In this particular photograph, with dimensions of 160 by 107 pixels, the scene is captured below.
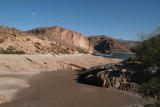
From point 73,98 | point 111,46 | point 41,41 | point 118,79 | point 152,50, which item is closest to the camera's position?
point 152,50

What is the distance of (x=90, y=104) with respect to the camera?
475 cm

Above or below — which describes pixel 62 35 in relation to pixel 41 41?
above

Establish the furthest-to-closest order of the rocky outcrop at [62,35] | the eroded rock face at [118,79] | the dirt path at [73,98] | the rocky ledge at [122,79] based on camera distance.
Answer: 1. the rocky outcrop at [62,35]
2. the eroded rock face at [118,79]
3. the rocky ledge at [122,79]
4. the dirt path at [73,98]

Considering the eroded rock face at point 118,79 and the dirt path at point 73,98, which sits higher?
the eroded rock face at point 118,79

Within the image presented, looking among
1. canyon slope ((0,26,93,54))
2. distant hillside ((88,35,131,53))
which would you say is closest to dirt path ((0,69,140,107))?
canyon slope ((0,26,93,54))

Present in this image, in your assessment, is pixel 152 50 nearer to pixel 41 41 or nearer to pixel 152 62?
pixel 152 62

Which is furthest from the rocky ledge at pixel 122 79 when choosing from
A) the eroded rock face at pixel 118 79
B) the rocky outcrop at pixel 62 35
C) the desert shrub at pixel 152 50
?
the rocky outcrop at pixel 62 35

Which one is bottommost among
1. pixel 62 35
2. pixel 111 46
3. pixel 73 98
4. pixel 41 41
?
pixel 73 98

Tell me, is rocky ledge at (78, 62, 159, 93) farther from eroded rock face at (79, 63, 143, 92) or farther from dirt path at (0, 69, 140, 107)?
dirt path at (0, 69, 140, 107)

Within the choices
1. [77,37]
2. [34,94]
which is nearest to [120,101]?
[34,94]

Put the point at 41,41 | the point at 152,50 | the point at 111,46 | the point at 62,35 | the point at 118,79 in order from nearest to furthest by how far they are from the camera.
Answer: the point at 152,50, the point at 118,79, the point at 41,41, the point at 62,35, the point at 111,46

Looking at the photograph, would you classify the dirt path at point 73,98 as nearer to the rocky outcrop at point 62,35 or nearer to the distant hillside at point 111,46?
the rocky outcrop at point 62,35

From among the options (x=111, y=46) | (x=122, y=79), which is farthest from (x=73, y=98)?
(x=111, y=46)

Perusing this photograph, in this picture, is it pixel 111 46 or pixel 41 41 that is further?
pixel 111 46
